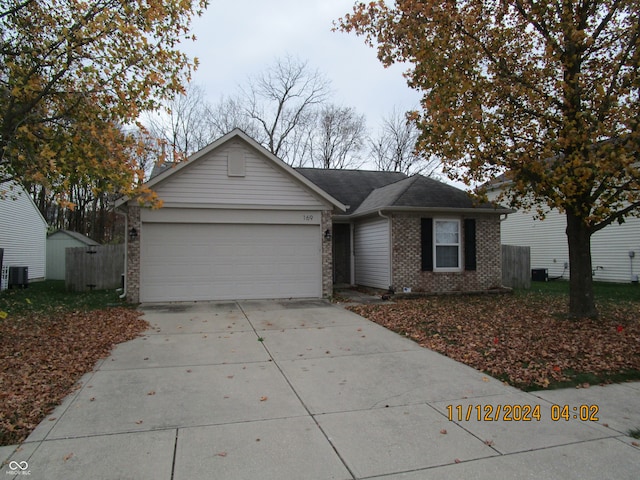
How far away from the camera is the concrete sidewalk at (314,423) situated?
3.64m

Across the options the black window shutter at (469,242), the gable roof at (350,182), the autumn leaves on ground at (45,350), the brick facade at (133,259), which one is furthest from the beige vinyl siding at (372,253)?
the autumn leaves on ground at (45,350)

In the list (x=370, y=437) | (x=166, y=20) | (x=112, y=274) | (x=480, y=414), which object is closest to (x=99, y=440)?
(x=370, y=437)

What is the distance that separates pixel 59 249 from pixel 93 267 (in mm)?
10977

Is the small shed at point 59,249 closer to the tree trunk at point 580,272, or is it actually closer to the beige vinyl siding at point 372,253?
the beige vinyl siding at point 372,253

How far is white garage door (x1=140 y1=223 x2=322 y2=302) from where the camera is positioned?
496 inches

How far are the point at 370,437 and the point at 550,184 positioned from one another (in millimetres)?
6487

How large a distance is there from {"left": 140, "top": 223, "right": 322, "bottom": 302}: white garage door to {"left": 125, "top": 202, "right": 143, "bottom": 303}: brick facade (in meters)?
0.15

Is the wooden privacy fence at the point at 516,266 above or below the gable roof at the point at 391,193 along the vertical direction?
below

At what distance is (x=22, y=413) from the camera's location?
15.2 feet

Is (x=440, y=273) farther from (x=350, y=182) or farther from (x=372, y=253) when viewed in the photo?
(x=350, y=182)

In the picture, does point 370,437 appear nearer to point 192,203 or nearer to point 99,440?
point 99,440

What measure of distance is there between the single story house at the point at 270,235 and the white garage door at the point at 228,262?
3 cm

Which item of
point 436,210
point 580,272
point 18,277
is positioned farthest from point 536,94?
point 18,277

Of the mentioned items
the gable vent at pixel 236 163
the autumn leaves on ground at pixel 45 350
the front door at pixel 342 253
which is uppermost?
Result: the gable vent at pixel 236 163
